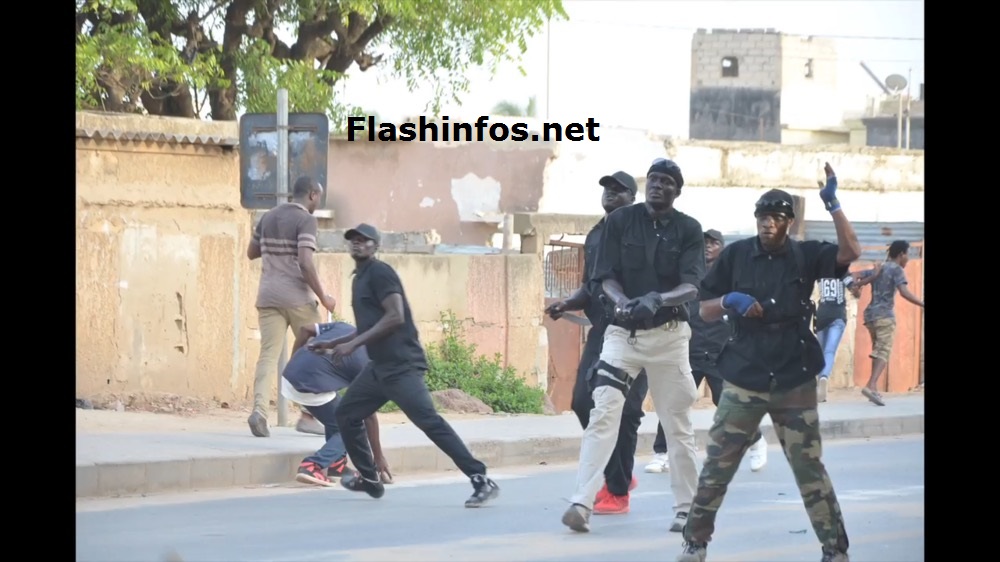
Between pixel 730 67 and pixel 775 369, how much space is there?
39.2 m

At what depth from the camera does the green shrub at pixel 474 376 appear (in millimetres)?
15586

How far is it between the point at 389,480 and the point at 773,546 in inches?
132

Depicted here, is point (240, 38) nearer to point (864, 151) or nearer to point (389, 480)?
point (389, 480)

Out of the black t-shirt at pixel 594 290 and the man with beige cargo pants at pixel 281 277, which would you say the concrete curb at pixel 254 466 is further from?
the black t-shirt at pixel 594 290

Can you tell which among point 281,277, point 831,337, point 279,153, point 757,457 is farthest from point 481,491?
point 831,337

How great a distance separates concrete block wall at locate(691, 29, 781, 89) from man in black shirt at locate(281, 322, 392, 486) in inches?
1408

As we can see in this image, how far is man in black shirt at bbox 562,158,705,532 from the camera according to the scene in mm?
8344

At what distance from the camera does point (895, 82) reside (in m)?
46.2

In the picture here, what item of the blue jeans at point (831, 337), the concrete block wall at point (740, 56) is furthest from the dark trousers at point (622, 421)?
the concrete block wall at point (740, 56)

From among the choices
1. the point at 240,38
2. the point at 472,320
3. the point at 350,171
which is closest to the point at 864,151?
the point at 350,171

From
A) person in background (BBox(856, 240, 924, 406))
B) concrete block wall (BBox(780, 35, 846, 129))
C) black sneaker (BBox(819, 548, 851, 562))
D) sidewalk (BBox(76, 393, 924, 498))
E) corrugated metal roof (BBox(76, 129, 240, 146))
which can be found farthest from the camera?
concrete block wall (BBox(780, 35, 846, 129))

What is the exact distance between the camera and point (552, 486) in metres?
11.1

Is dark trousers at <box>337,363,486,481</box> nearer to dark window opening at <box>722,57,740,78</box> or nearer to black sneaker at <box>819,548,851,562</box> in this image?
black sneaker at <box>819,548,851,562</box>

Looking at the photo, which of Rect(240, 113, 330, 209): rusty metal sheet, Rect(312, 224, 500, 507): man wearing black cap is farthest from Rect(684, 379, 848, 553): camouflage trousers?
Rect(240, 113, 330, 209): rusty metal sheet
